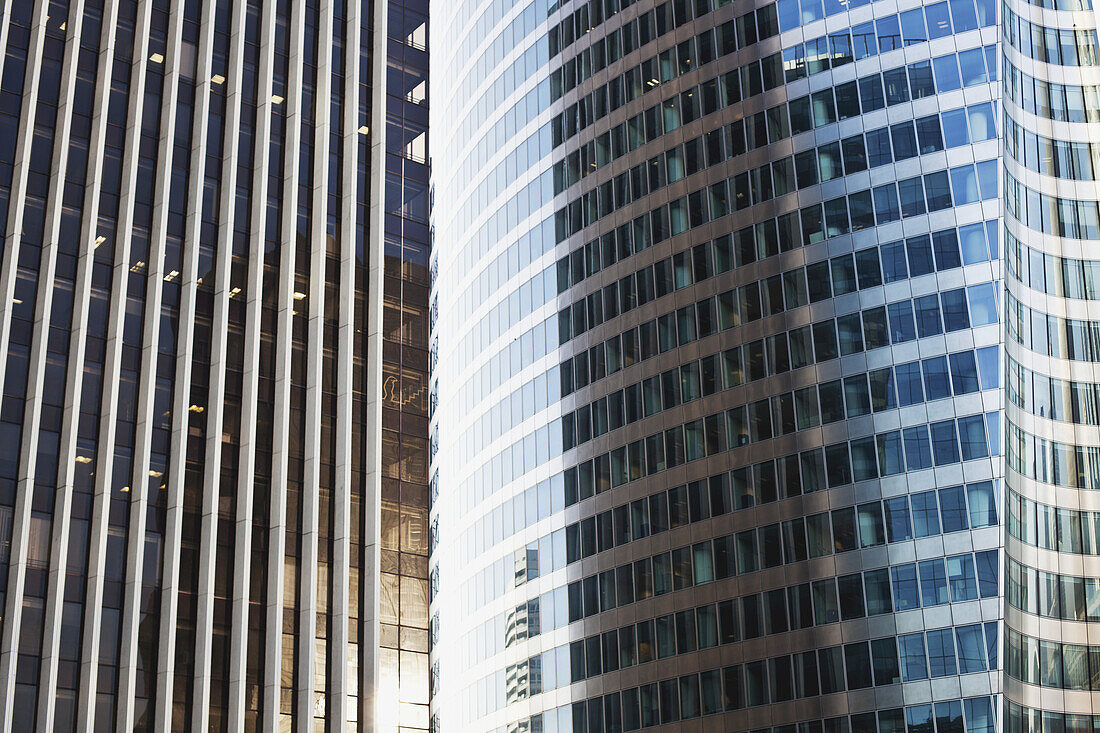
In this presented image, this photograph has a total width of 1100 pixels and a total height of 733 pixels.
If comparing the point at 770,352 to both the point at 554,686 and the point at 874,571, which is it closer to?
the point at 874,571

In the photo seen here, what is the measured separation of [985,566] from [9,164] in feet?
176

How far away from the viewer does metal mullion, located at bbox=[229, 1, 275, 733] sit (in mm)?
69062

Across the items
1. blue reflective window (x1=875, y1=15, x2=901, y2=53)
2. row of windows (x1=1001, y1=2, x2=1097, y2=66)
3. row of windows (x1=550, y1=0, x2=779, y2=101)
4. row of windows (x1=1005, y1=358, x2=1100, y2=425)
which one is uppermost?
row of windows (x1=550, y1=0, x2=779, y2=101)

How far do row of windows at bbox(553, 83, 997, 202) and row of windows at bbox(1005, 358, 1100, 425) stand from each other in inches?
1504

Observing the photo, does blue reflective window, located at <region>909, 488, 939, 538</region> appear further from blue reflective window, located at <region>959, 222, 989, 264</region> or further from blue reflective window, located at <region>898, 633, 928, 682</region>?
blue reflective window, located at <region>959, 222, 989, 264</region>

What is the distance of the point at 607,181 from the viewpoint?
334 ft

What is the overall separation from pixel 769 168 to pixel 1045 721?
48.6 metres

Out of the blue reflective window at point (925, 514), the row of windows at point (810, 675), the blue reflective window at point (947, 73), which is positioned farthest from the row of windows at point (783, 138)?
the row of windows at point (810, 675)

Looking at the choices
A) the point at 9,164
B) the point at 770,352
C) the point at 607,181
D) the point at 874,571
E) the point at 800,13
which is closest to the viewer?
the point at 9,164

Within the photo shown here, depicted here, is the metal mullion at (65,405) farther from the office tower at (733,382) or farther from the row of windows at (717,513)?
the row of windows at (717,513)

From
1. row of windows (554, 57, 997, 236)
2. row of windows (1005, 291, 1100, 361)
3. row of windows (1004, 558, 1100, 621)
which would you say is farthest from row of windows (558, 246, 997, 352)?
row of windows (1004, 558, 1100, 621)

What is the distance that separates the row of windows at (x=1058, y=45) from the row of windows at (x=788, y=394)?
31.3 metres

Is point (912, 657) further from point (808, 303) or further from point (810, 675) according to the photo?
point (808, 303)

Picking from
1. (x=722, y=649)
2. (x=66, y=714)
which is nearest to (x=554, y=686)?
(x=722, y=649)
